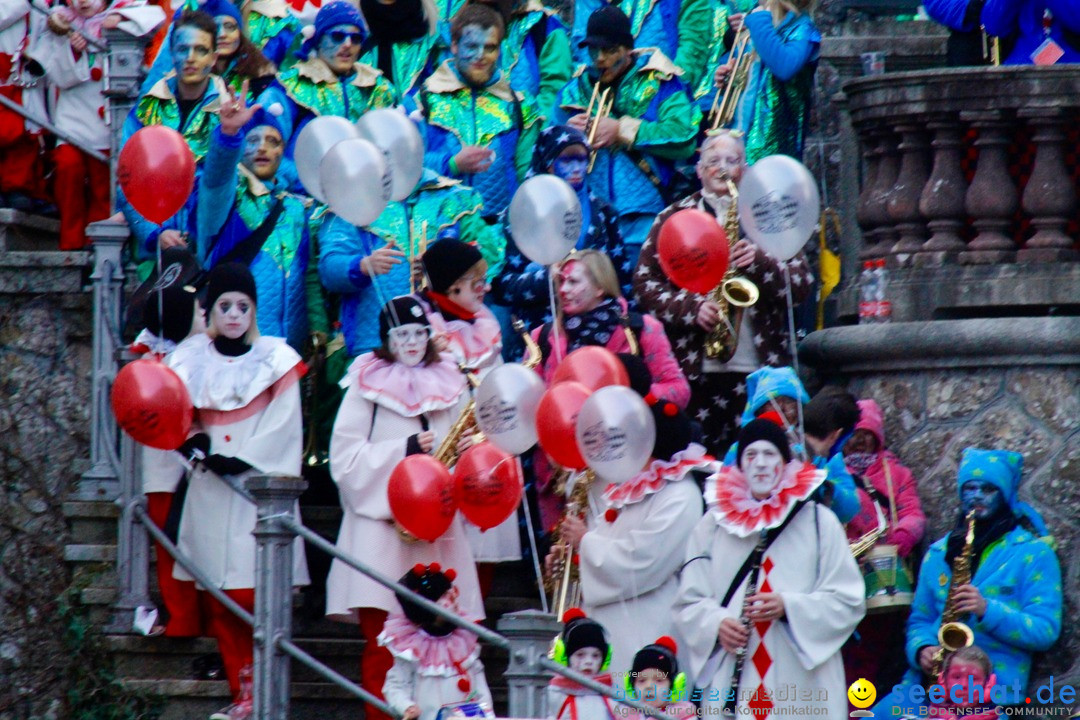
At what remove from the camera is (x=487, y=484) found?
10180 mm

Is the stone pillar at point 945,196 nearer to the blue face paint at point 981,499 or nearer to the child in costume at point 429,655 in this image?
the blue face paint at point 981,499

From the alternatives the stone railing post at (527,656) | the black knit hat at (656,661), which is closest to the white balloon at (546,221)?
the black knit hat at (656,661)

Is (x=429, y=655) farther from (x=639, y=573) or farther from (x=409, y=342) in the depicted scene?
(x=409, y=342)

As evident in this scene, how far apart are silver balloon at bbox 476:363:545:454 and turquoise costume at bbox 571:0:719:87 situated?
3.11 metres

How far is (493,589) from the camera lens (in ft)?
37.5

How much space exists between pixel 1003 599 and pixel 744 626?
125 cm

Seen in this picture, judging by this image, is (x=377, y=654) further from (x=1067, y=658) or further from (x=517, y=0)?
(x=517, y=0)

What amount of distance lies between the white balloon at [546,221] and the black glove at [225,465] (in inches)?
62.2

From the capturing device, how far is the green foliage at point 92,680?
432 inches

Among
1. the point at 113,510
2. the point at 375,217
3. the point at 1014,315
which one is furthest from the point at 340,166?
the point at 1014,315

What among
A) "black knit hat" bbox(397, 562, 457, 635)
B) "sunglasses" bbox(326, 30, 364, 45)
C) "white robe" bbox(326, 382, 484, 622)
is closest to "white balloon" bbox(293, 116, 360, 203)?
"white robe" bbox(326, 382, 484, 622)

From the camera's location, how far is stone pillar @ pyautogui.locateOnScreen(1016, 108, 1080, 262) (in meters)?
11.3

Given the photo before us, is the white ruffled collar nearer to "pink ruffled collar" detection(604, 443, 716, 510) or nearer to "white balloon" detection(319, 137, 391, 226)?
"white balloon" detection(319, 137, 391, 226)

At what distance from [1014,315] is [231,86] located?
13.3 ft
